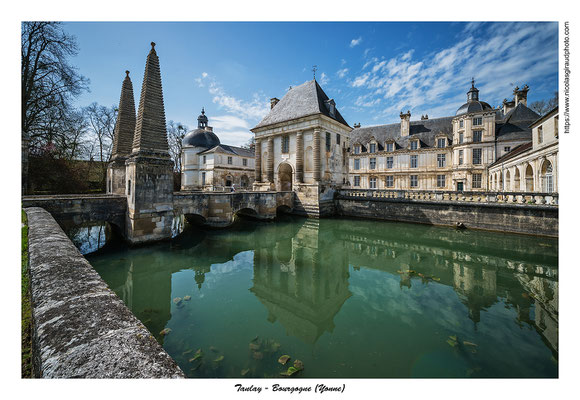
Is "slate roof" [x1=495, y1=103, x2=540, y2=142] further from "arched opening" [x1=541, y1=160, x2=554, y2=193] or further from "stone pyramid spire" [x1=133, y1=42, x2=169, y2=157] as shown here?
"stone pyramid spire" [x1=133, y1=42, x2=169, y2=157]

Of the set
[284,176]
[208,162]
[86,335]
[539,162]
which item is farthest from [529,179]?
[208,162]

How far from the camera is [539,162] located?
1366 cm

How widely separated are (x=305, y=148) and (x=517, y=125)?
22259 millimetres

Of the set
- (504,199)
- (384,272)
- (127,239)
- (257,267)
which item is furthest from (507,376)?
(504,199)

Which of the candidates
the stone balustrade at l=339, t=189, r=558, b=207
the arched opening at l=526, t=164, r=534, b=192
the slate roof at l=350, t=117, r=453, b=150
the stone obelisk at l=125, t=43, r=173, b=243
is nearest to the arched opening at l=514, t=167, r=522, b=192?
the arched opening at l=526, t=164, r=534, b=192

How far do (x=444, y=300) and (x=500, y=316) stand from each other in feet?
2.88

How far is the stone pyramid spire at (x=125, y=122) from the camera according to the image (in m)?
11.0

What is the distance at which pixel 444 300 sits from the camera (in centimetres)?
479

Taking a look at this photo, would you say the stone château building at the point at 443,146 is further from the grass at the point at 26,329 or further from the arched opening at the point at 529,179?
the grass at the point at 26,329

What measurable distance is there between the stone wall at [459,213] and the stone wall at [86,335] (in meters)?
14.7

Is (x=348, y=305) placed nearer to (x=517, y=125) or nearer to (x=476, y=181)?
(x=476, y=181)

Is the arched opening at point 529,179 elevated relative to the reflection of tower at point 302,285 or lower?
elevated

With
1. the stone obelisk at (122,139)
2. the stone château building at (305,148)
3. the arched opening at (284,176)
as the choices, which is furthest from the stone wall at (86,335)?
the arched opening at (284,176)

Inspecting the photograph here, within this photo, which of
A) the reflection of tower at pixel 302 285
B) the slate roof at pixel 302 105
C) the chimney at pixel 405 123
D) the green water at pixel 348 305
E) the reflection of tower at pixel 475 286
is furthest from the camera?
the chimney at pixel 405 123
